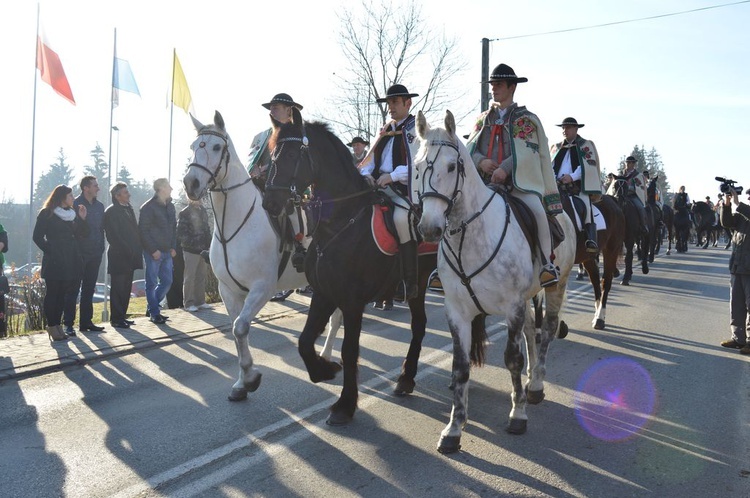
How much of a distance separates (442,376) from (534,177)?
8.21ft

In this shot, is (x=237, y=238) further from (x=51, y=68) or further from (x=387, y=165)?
(x=51, y=68)

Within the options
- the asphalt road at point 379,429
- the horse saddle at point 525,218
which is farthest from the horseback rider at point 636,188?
the horse saddle at point 525,218

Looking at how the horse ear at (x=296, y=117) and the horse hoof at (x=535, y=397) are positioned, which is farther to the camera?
the horse hoof at (x=535, y=397)

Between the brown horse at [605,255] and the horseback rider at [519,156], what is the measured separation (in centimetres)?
333

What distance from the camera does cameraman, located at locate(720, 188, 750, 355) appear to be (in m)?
8.52

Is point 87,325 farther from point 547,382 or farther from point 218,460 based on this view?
point 547,382

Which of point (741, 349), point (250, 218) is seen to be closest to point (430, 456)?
point (250, 218)

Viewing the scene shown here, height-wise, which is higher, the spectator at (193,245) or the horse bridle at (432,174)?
the horse bridle at (432,174)

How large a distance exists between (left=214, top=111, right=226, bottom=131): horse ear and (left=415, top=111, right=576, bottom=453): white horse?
2.45 meters

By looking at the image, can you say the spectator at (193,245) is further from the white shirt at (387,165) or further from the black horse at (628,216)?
the black horse at (628,216)

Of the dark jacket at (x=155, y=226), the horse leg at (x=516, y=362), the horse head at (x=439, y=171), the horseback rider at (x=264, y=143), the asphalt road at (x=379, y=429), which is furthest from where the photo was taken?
the dark jacket at (x=155, y=226)

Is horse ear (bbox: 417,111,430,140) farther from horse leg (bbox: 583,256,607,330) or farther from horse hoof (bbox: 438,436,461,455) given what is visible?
horse leg (bbox: 583,256,607,330)

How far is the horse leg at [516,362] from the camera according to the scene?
16.8ft

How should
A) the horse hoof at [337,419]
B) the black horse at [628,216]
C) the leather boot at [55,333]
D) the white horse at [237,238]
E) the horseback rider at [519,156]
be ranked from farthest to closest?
the black horse at [628,216]
the leather boot at [55,333]
the white horse at [237,238]
the horseback rider at [519,156]
the horse hoof at [337,419]
